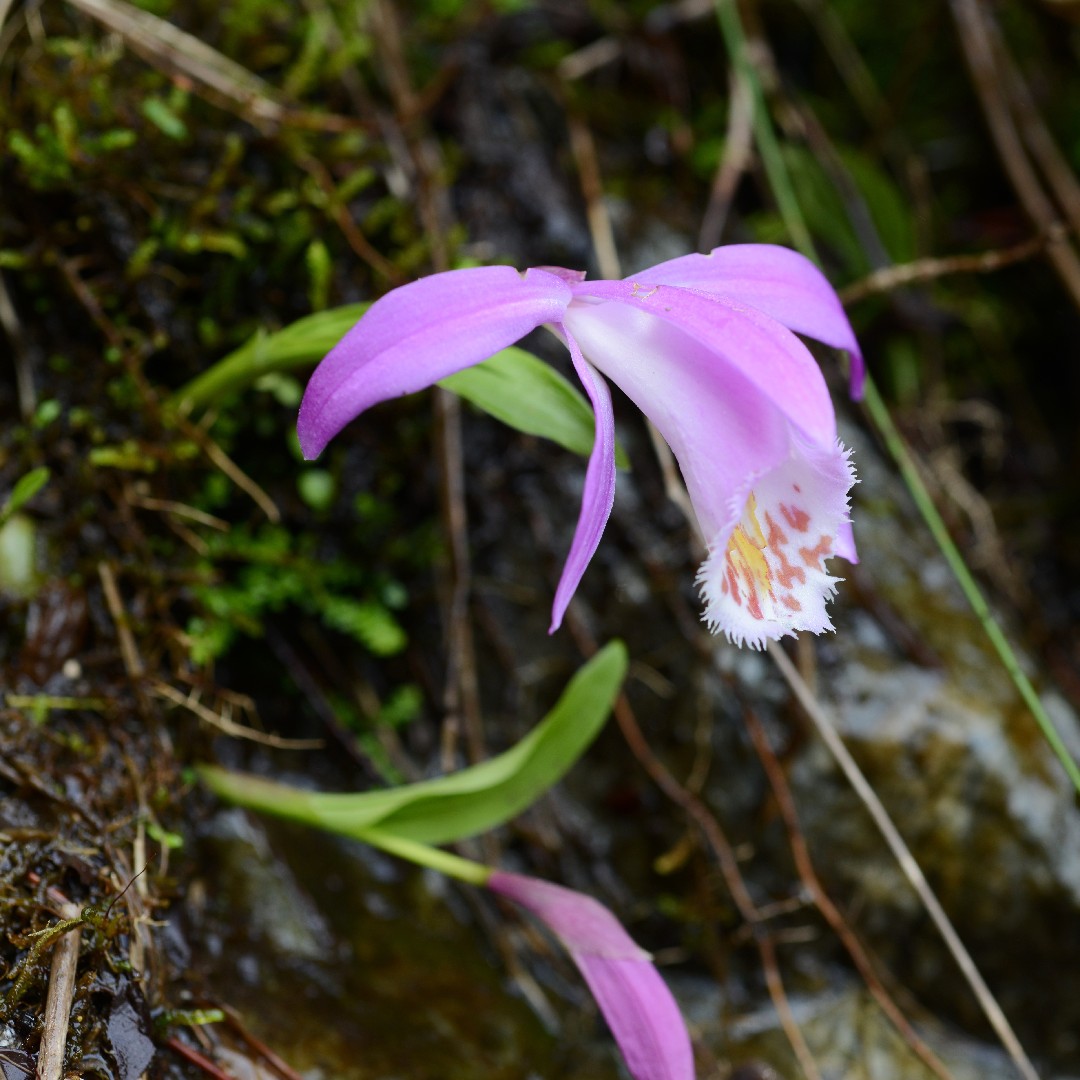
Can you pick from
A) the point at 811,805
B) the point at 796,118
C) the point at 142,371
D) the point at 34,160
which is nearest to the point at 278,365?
the point at 142,371

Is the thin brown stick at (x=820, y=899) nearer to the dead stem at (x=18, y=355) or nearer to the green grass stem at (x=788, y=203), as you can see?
the green grass stem at (x=788, y=203)

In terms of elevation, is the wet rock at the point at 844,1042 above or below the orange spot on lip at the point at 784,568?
below

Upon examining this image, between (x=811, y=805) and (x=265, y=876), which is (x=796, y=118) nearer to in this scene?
(x=811, y=805)

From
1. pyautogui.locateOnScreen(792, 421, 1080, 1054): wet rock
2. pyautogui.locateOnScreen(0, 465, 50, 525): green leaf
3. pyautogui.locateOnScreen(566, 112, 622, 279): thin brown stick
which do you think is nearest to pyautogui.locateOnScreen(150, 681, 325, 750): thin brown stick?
pyautogui.locateOnScreen(0, 465, 50, 525): green leaf

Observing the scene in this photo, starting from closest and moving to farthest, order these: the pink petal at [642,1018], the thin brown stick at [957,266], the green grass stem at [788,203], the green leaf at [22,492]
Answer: the pink petal at [642,1018] → the green leaf at [22,492] → the thin brown stick at [957,266] → the green grass stem at [788,203]

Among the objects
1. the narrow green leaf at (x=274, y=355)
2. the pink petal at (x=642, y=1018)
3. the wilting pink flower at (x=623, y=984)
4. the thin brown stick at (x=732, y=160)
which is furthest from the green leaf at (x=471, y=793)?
the thin brown stick at (x=732, y=160)

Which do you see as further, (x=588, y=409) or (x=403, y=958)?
(x=403, y=958)
